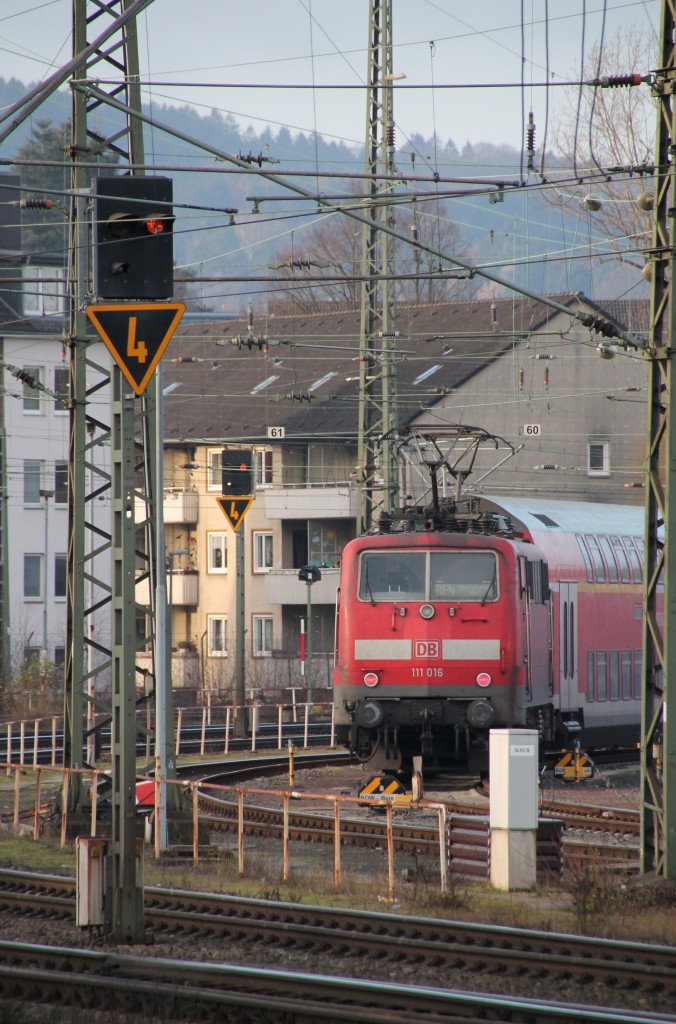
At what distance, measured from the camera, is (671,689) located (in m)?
A: 12.8

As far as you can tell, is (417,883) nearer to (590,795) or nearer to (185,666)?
(590,795)

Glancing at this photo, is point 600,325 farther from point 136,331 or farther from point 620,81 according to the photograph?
point 136,331

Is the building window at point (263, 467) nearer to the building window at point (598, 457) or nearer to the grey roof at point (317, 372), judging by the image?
the grey roof at point (317, 372)

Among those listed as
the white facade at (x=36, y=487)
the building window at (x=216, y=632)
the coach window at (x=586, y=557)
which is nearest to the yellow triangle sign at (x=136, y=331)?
the coach window at (x=586, y=557)

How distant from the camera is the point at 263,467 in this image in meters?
57.9

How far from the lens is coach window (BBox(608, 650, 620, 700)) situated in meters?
26.3

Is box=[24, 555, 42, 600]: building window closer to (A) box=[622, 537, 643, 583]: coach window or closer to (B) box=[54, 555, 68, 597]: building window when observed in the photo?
(B) box=[54, 555, 68, 597]: building window

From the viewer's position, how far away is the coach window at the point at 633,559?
1091 inches

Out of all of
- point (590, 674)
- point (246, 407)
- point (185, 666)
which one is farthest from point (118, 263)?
point (246, 407)

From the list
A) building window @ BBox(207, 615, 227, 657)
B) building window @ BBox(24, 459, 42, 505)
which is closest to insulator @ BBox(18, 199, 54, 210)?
building window @ BBox(24, 459, 42, 505)

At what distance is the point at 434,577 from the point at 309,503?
36.0 metres

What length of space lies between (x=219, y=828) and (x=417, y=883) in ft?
18.7

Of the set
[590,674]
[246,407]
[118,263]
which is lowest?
[590,674]

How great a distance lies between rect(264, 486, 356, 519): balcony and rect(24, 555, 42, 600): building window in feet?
28.0
